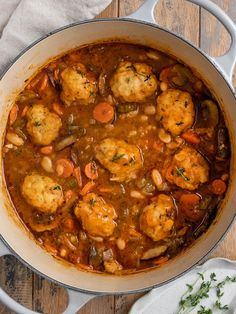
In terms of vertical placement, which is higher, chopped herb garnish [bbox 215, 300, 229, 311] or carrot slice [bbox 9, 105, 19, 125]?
carrot slice [bbox 9, 105, 19, 125]

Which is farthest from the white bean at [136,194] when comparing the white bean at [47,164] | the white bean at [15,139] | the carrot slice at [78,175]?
the white bean at [15,139]

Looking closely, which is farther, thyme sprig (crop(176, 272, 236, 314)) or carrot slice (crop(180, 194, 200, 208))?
thyme sprig (crop(176, 272, 236, 314))

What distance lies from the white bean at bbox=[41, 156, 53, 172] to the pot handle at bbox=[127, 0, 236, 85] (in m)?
1.15

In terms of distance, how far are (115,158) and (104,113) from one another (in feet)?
1.11

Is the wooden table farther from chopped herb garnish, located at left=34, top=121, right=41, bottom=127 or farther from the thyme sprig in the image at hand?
chopped herb garnish, located at left=34, top=121, right=41, bottom=127

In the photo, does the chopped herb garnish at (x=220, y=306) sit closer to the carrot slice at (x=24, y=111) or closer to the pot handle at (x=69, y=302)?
the pot handle at (x=69, y=302)

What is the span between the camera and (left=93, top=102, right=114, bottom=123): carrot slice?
411 centimetres

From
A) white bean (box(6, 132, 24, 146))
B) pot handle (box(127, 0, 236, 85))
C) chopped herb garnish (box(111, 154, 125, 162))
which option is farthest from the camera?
white bean (box(6, 132, 24, 146))

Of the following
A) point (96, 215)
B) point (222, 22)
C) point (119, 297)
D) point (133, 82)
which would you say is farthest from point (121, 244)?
point (222, 22)

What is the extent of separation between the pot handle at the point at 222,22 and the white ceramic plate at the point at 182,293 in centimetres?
137

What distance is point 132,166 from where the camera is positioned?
4.05 meters

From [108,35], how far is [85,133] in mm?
707

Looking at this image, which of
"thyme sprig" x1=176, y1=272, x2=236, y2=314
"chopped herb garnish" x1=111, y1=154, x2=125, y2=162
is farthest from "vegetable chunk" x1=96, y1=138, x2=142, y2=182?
"thyme sprig" x1=176, y1=272, x2=236, y2=314

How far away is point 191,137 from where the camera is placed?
4117mm
